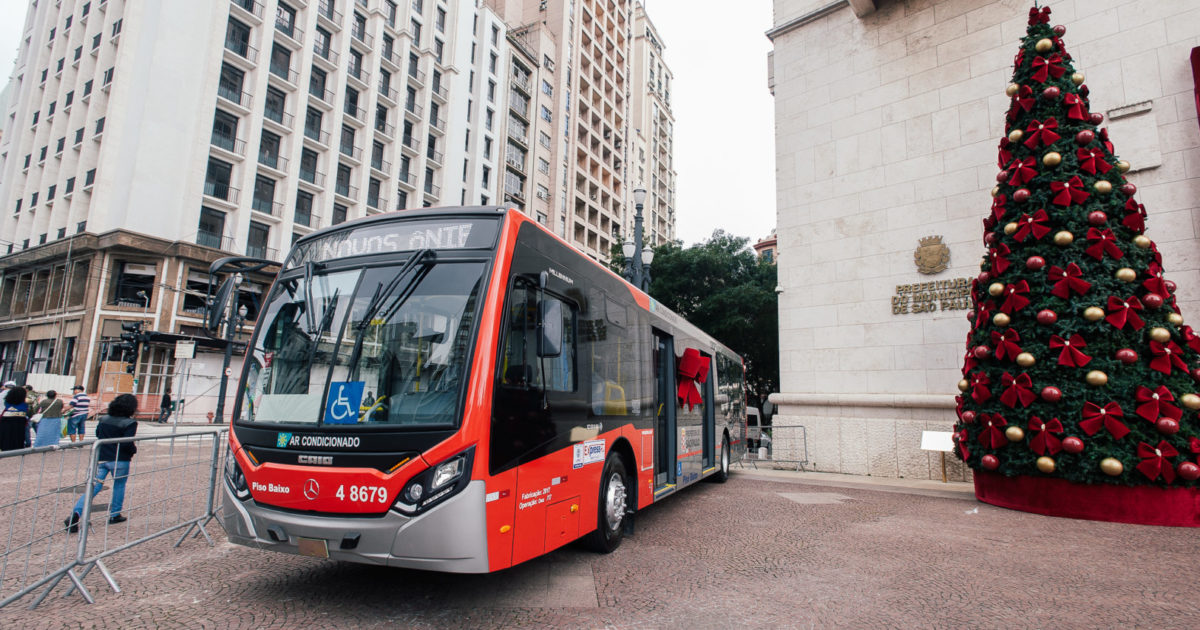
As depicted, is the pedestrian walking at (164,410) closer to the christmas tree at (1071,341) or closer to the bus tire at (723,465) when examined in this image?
the bus tire at (723,465)

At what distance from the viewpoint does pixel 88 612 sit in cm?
412

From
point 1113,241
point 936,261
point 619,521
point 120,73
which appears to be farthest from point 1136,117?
point 120,73

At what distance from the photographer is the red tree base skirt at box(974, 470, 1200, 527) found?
7238mm

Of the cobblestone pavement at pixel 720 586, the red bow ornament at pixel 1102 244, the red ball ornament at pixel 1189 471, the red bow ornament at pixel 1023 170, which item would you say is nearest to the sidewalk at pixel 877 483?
the red ball ornament at pixel 1189 471

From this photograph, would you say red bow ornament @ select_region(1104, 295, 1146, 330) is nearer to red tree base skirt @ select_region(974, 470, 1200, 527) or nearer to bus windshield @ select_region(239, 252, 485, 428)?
red tree base skirt @ select_region(974, 470, 1200, 527)

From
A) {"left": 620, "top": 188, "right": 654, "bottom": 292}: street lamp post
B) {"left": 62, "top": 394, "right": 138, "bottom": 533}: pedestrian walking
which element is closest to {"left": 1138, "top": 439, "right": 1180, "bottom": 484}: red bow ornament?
{"left": 620, "top": 188, "right": 654, "bottom": 292}: street lamp post

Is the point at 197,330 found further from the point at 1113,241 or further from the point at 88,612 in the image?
the point at 1113,241

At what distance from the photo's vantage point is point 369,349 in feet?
13.9

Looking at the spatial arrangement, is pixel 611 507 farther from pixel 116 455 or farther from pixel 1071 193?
pixel 1071 193

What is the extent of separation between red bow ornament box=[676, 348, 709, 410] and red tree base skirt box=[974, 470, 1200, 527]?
4.37 meters

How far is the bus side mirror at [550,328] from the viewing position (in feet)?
15.7

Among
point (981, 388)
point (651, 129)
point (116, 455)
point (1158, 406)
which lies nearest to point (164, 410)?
point (116, 455)

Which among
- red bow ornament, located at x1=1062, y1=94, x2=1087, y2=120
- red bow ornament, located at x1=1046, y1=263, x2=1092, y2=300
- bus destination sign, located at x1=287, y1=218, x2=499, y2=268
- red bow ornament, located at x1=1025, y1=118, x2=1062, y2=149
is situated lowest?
bus destination sign, located at x1=287, y1=218, x2=499, y2=268

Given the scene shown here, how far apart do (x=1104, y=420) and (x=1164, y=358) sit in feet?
3.42
